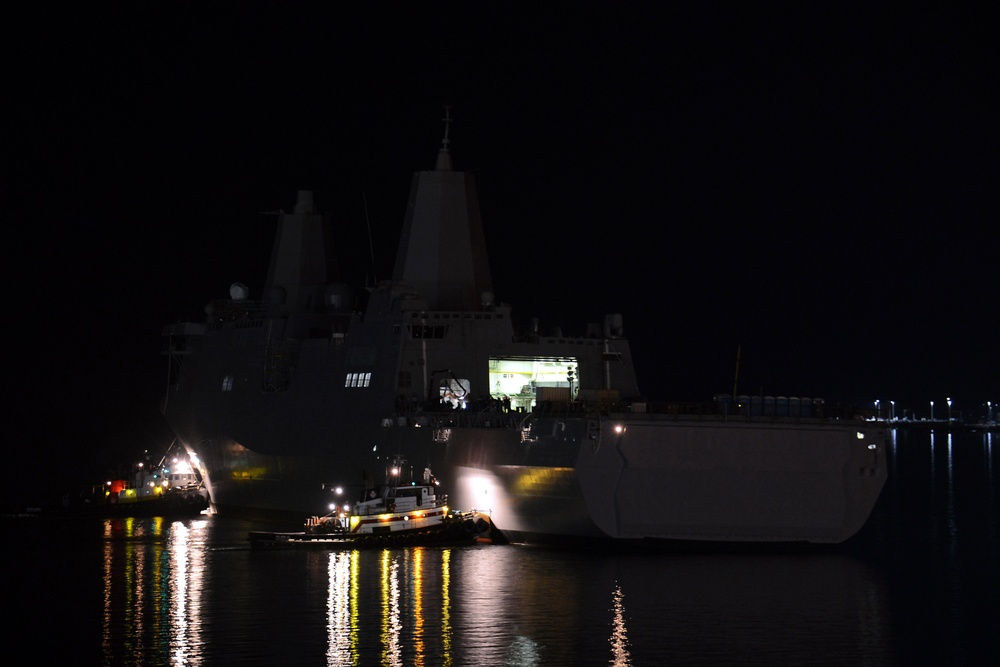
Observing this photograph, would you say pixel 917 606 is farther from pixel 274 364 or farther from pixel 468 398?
pixel 274 364

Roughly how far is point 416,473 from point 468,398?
287cm

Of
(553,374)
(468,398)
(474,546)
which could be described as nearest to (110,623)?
(474,546)

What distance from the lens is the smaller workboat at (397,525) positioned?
4656 cm

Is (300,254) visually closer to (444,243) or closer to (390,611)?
(444,243)

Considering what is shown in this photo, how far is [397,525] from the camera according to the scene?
47000 mm

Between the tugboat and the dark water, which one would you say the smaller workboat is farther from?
the tugboat

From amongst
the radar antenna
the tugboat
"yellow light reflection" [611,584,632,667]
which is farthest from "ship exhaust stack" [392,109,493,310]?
"yellow light reflection" [611,584,632,667]

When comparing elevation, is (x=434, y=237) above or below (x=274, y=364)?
above

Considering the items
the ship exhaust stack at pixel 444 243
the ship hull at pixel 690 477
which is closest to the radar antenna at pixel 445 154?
the ship exhaust stack at pixel 444 243

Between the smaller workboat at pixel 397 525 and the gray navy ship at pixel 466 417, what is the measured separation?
0.77 metres

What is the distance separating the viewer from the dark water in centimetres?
3167

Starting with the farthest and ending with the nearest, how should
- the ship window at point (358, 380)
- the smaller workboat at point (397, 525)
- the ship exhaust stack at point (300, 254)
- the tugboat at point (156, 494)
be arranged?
1. the ship exhaust stack at point (300, 254)
2. the tugboat at point (156, 494)
3. the ship window at point (358, 380)
4. the smaller workboat at point (397, 525)

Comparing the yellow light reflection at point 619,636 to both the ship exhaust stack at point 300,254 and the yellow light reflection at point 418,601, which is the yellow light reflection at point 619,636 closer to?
the yellow light reflection at point 418,601

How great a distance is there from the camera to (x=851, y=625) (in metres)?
34.4
